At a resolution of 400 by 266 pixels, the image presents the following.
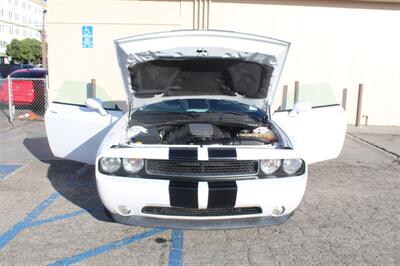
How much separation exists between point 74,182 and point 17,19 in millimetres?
88960

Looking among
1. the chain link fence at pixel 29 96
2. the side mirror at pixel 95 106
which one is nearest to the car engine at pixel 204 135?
the side mirror at pixel 95 106

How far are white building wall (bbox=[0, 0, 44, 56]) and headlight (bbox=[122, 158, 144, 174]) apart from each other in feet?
266

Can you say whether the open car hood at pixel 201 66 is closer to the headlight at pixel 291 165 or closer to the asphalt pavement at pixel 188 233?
the headlight at pixel 291 165

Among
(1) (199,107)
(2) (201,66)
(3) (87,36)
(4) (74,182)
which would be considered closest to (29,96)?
(3) (87,36)

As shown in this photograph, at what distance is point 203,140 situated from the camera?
4.00 meters

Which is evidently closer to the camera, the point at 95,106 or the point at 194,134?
the point at 194,134

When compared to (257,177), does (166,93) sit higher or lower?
higher

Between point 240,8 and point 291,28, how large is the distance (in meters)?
1.49

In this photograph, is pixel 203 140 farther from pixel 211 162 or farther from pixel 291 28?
pixel 291 28

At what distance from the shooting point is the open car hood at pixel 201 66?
13.8 feet

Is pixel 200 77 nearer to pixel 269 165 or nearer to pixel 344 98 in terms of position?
pixel 269 165

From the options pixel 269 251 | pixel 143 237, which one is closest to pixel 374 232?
pixel 269 251

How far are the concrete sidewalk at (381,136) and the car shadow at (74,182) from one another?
577 cm

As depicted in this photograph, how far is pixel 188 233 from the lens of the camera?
12.9 ft
